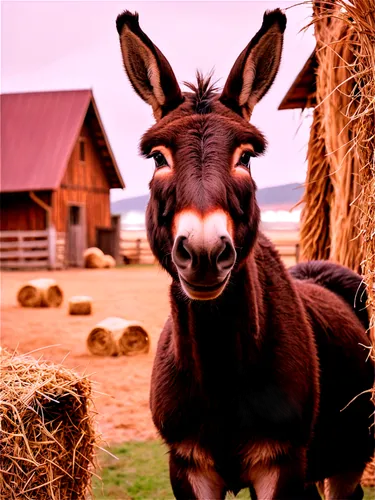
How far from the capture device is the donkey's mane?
2762 mm

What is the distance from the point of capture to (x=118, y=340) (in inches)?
370

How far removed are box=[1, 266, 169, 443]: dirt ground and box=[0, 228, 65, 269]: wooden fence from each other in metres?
2.62

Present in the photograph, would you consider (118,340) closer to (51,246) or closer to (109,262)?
(51,246)

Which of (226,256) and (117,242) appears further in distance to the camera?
(117,242)

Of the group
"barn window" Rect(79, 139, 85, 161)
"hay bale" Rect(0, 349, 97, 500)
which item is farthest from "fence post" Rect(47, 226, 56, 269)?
"hay bale" Rect(0, 349, 97, 500)

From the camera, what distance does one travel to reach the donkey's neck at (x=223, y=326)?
280 centimetres

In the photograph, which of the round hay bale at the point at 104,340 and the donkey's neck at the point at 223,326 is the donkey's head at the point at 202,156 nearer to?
the donkey's neck at the point at 223,326

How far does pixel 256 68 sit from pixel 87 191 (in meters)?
25.1

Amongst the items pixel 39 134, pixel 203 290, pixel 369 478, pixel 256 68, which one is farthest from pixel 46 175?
pixel 203 290

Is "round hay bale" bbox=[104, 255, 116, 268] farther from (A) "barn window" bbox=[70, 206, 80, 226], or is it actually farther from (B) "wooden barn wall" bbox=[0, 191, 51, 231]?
(B) "wooden barn wall" bbox=[0, 191, 51, 231]

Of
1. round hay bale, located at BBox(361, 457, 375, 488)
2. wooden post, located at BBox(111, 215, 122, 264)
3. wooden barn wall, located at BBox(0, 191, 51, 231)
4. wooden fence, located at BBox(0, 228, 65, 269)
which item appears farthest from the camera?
wooden post, located at BBox(111, 215, 122, 264)

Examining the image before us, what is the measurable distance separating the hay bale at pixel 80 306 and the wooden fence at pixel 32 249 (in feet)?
38.1

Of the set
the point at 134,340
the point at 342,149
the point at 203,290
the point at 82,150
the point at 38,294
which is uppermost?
the point at 82,150

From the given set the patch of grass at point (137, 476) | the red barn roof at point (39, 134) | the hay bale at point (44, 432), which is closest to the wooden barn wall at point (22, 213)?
the red barn roof at point (39, 134)
